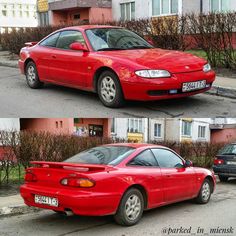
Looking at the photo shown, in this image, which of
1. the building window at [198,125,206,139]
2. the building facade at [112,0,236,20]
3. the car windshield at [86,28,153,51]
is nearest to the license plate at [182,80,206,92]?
the car windshield at [86,28,153,51]

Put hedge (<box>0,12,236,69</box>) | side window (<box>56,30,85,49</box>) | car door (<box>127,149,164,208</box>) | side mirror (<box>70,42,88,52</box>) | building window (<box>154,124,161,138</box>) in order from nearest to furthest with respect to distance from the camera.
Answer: car door (<box>127,149,164,208</box>) < side mirror (<box>70,42,88,52</box>) < side window (<box>56,30,85,49</box>) < hedge (<box>0,12,236,69</box>) < building window (<box>154,124,161,138</box>)

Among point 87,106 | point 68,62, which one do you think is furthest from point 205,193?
point 68,62

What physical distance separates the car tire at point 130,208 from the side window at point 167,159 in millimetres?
1013

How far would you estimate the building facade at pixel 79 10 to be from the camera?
31.1 metres

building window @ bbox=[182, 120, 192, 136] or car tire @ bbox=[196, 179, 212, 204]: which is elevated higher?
car tire @ bbox=[196, 179, 212, 204]

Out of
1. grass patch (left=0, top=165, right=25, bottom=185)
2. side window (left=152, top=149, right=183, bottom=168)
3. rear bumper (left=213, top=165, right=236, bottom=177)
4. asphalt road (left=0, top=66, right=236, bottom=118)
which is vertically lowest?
rear bumper (left=213, top=165, right=236, bottom=177)

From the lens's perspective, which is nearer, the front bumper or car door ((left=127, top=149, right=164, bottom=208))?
car door ((left=127, top=149, right=164, bottom=208))

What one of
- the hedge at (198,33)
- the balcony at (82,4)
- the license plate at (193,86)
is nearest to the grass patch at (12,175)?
the license plate at (193,86)

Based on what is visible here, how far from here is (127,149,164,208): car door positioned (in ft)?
22.1

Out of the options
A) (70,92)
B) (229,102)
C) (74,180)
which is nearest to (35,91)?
(70,92)

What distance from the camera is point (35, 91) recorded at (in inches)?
459

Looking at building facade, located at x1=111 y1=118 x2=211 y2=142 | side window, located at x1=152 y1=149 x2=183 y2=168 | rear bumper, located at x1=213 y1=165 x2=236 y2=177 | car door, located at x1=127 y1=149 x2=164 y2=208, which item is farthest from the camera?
building facade, located at x1=111 y1=118 x2=211 y2=142

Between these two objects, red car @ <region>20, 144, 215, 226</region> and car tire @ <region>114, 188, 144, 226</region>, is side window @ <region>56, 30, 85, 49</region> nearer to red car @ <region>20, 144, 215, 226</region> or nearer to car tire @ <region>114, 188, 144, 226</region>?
red car @ <region>20, 144, 215, 226</region>

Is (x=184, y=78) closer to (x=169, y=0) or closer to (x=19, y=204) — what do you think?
(x=19, y=204)
